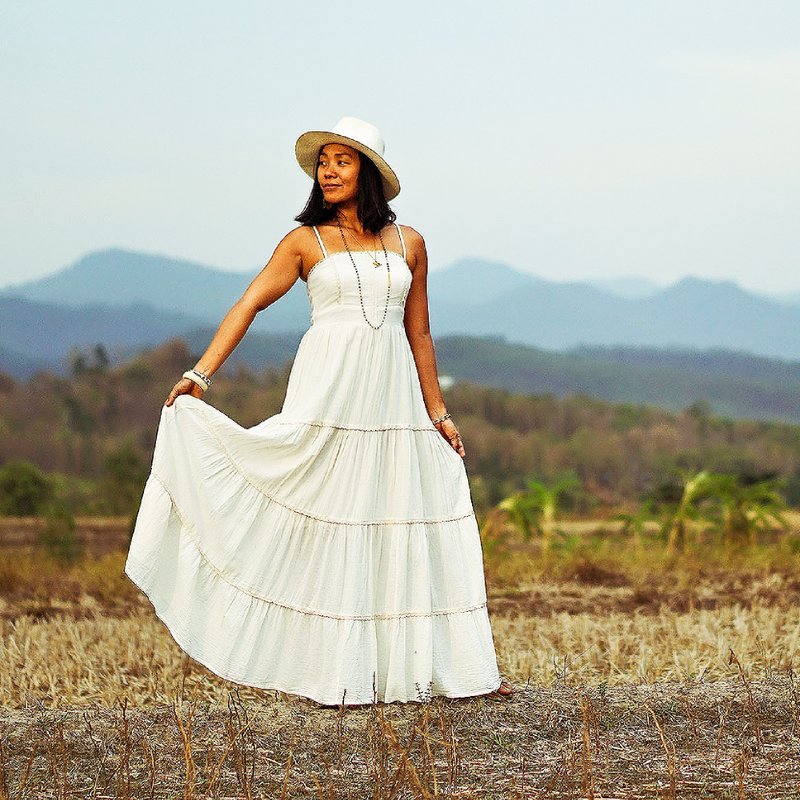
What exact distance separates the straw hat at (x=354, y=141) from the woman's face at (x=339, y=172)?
0.12 feet

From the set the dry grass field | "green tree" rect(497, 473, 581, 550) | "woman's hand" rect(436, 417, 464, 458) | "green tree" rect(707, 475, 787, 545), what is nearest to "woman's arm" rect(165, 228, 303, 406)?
"woman's hand" rect(436, 417, 464, 458)

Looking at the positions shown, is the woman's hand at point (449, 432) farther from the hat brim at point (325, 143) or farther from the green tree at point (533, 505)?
the green tree at point (533, 505)

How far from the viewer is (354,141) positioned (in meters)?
4.70

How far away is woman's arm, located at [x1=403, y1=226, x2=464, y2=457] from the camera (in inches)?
195

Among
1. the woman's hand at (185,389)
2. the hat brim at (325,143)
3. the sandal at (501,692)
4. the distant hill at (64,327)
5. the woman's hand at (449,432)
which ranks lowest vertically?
the distant hill at (64,327)

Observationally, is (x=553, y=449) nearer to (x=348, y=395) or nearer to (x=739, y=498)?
(x=739, y=498)

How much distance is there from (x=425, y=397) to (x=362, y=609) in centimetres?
85

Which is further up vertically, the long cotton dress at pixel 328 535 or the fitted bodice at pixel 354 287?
the fitted bodice at pixel 354 287

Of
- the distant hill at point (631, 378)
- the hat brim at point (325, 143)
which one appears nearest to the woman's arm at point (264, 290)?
the hat brim at point (325, 143)

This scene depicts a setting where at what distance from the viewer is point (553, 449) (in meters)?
25.5

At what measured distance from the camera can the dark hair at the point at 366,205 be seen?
15.7 feet

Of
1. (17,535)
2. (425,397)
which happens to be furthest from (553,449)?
(425,397)

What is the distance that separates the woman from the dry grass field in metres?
0.19

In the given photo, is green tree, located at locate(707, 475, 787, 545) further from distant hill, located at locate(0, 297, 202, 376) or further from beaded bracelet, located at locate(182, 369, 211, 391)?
distant hill, located at locate(0, 297, 202, 376)
